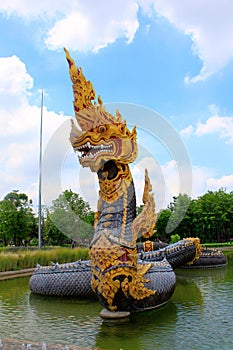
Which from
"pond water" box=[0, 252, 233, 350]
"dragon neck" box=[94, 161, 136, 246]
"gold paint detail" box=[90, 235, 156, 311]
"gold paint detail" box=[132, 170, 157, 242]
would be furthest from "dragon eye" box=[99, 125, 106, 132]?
"pond water" box=[0, 252, 233, 350]

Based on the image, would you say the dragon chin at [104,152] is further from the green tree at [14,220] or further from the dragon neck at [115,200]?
the green tree at [14,220]

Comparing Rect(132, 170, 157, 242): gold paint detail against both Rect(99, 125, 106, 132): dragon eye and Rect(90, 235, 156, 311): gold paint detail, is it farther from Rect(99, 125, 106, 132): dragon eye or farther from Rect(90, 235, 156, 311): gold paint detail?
Rect(99, 125, 106, 132): dragon eye

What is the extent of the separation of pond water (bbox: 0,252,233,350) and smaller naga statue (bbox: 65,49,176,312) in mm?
434

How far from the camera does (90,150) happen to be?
690cm

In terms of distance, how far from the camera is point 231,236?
4416 centimetres

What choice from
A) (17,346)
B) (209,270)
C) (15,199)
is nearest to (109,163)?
(17,346)

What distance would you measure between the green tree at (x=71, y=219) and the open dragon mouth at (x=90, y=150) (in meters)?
2.77

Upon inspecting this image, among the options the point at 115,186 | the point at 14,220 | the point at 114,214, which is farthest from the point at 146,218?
the point at 14,220

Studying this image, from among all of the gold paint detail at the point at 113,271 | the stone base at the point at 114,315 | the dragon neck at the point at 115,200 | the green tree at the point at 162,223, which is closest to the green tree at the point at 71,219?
the dragon neck at the point at 115,200

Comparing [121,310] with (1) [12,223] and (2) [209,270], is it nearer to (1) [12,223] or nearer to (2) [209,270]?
(2) [209,270]

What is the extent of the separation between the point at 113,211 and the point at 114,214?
0.18 feet

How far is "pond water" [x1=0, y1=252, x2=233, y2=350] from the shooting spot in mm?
5207

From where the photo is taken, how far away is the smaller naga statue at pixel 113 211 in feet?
20.9

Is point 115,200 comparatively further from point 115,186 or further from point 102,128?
point 102,128
